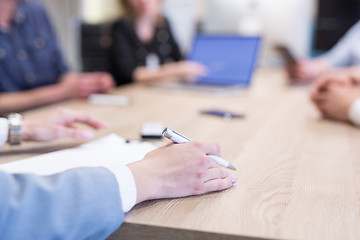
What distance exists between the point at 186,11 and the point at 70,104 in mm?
2323

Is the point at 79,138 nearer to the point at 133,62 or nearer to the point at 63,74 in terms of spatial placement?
the point at 63,74

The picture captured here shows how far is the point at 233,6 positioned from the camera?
227 centimetres

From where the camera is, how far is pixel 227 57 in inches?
66.3

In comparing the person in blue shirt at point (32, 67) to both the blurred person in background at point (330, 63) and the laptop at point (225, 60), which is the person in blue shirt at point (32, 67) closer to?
the laptop at point (225, 60)

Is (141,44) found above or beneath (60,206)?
above

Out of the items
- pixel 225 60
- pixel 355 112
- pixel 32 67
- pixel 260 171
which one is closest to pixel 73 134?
pixel 260 171

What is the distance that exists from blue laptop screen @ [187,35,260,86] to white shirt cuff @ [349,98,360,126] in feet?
2.00

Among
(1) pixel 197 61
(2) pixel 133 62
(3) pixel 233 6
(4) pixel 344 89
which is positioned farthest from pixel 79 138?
(3) pixel 233 6

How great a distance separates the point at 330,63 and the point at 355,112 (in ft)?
4.13

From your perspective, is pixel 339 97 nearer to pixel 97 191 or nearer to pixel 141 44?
pixel 97 191

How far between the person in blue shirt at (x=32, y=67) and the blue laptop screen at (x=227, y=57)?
49 cm

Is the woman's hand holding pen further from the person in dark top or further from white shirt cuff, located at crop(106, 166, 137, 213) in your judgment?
the person in dark top

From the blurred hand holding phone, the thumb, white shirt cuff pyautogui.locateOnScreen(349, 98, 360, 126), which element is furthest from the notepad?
the blurred hand holding phone

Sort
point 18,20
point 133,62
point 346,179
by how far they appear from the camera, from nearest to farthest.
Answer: point 346,179 → point 18,20 → point 133,62
